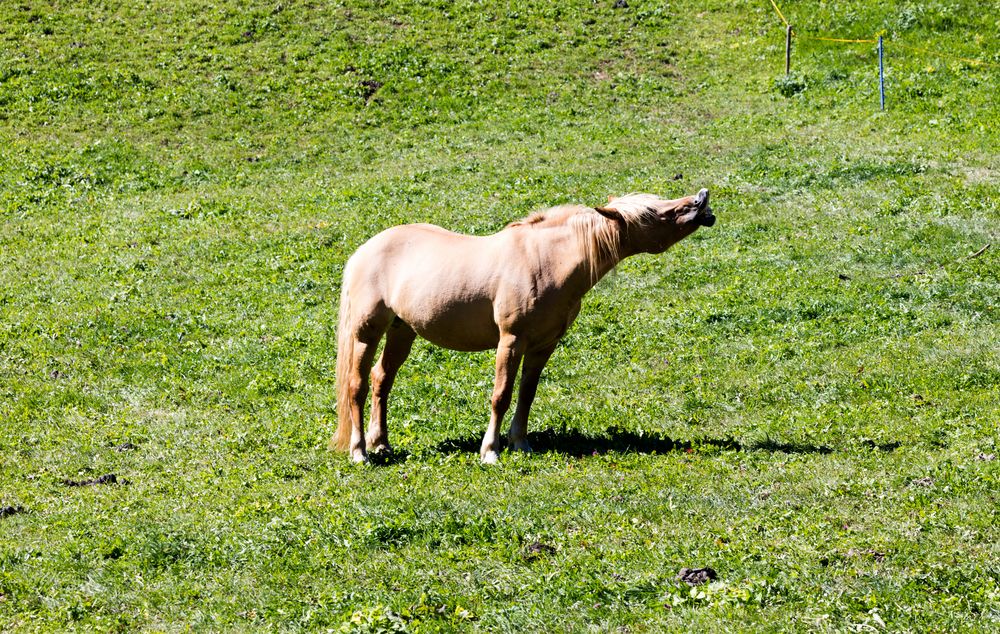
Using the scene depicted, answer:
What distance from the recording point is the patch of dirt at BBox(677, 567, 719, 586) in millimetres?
8055

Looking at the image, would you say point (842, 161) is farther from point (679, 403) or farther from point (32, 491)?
point (32, 491)

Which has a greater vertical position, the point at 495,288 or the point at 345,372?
the point at 495,288

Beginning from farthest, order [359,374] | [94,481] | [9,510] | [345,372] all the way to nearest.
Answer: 1. [345,372]
2. [359,374]
3. [94,481]
4. [9,510]

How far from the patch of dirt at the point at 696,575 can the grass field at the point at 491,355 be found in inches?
3.5

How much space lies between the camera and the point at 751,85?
32.4 m

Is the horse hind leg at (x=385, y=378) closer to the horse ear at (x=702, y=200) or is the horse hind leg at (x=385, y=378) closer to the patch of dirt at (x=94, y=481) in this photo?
the patch of dirt at (x=94, y=481)

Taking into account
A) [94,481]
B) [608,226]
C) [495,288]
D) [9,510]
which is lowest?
[94,481]

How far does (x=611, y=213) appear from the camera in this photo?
11.5 metres

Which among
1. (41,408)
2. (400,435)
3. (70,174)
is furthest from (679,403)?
(70,174)

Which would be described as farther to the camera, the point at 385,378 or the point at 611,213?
the point at 385,378


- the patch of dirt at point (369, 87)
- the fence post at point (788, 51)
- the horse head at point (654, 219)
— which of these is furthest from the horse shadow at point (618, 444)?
the fence post at point (788, 51)

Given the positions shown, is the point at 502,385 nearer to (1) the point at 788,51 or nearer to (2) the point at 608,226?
(2) the point at 608,226

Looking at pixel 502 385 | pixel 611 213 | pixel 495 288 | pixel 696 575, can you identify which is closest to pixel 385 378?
pixel 502 385

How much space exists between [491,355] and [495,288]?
15.6 feet
